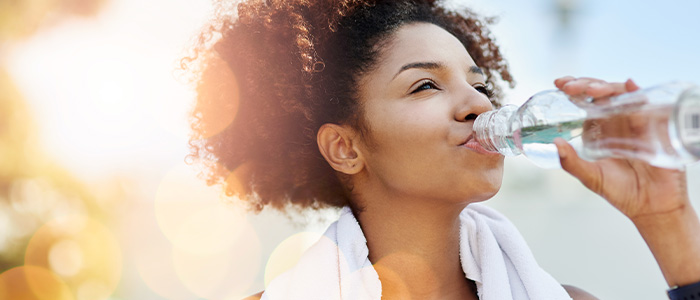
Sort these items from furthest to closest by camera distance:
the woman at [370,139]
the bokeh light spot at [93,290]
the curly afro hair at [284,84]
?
the bokeh light spot at [93,290], the curly afro hair at [284,84], the woman at [370,139]

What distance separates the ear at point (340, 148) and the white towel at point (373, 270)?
0.20 metres

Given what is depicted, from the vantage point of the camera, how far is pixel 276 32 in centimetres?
204

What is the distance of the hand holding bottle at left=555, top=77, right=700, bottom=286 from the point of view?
1.24 metres

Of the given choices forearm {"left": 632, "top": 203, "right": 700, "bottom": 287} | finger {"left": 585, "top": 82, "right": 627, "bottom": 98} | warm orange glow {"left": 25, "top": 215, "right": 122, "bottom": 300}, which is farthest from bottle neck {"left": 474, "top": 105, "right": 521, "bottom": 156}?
warm orange glow {"left": 25, "top": 215, "right": 122, "bottom": 300}

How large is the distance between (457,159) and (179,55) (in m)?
1.43

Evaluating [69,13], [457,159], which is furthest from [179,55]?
[69,13]

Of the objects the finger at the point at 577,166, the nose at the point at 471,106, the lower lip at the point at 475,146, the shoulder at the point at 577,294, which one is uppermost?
the nose at the point at 471,106

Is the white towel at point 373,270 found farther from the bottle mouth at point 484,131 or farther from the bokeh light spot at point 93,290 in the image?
the bokeh light spot at point 93,290

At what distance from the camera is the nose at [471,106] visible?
1.58 meters

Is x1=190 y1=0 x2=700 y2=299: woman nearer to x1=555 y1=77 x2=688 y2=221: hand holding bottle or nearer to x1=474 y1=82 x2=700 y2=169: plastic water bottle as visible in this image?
x1=555 y1=77 x2=688 y2=221: hand holding bottle

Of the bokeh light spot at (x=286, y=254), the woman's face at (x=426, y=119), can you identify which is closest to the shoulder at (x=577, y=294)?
the woman's face at (x=426, y=119)

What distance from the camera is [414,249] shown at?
1864 millimetres

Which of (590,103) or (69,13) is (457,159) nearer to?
(590,103)

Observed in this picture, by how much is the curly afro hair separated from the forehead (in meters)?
0.05
